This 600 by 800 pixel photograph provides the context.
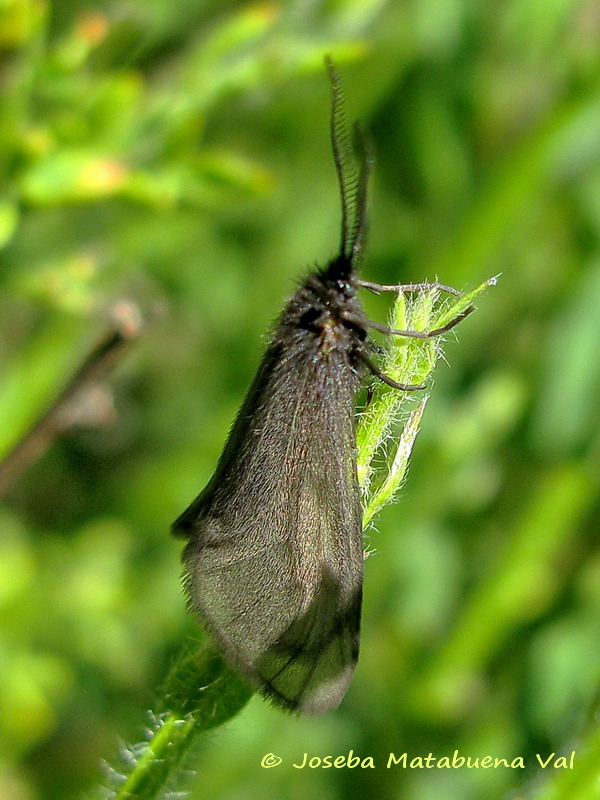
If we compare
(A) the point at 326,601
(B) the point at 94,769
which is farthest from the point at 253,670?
(B) the point at 94,769

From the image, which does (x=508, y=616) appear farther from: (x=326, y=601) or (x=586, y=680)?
(x=326, y=601)

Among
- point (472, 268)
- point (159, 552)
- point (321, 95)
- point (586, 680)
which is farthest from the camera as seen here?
point (321, 95)

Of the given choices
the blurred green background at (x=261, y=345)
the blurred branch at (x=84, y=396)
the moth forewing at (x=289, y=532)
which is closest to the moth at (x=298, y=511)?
the moth forewing at (x=289, y=532)

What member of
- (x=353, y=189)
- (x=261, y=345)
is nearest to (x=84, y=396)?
(x=353, y=189)

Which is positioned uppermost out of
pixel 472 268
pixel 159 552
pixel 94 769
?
pixel 472 268

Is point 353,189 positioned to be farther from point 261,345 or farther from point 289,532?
point 261,345
